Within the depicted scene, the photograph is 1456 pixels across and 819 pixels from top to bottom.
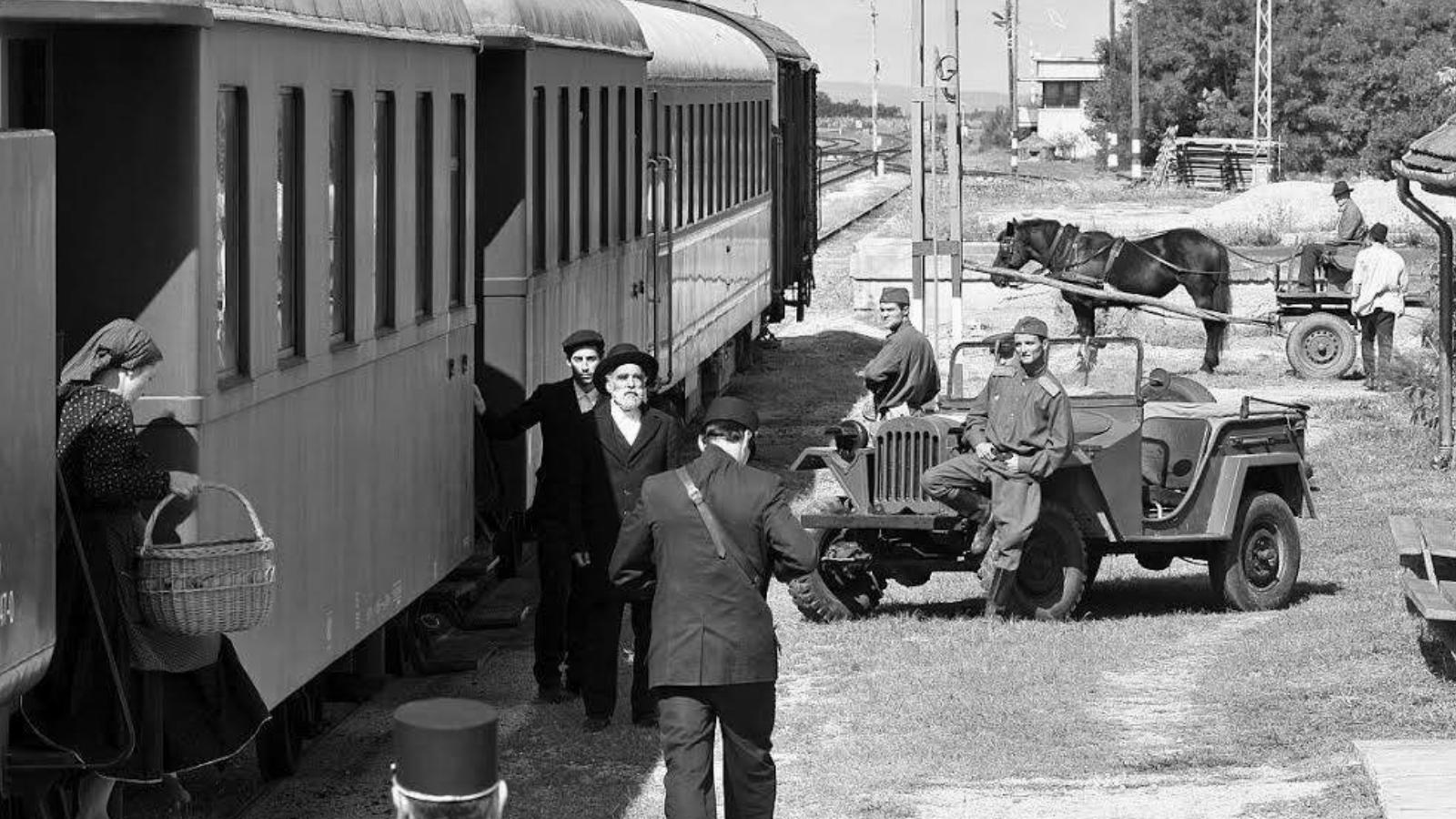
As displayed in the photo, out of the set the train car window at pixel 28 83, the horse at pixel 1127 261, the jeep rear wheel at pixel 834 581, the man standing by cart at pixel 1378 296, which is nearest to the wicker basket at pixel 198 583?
the train car window at pixel 28 83

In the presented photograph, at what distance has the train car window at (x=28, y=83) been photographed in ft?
21.7

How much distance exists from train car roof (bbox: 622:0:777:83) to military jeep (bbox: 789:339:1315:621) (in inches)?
145

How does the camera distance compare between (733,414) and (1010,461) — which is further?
(1010,461)

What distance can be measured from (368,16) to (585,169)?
16.6ft

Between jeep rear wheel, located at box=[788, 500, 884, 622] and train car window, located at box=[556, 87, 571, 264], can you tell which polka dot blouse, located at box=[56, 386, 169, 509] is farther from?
jeep rear wheel, located at box=[788, 500, 884, 622]

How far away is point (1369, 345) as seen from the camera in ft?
88.8

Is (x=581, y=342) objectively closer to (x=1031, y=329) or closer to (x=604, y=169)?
(x=1031, y=329)

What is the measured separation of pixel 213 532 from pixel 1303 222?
145 feet

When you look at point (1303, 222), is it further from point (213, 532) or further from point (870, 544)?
point (213, 532)

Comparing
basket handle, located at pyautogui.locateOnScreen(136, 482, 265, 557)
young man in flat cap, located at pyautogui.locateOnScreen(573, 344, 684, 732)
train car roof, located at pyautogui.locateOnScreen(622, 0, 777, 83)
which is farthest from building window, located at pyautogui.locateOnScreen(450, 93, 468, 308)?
train car roof, located at pyautogui.locateOnScreen(622, 0, 777, 83)

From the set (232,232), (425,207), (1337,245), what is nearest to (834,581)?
(425,207)

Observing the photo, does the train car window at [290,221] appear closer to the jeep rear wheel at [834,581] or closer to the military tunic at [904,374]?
the jeep rear wheel at [834,581]

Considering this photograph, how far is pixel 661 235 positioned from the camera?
17.6 metres

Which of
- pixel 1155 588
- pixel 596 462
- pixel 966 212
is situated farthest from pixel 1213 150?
pixel 596 462
